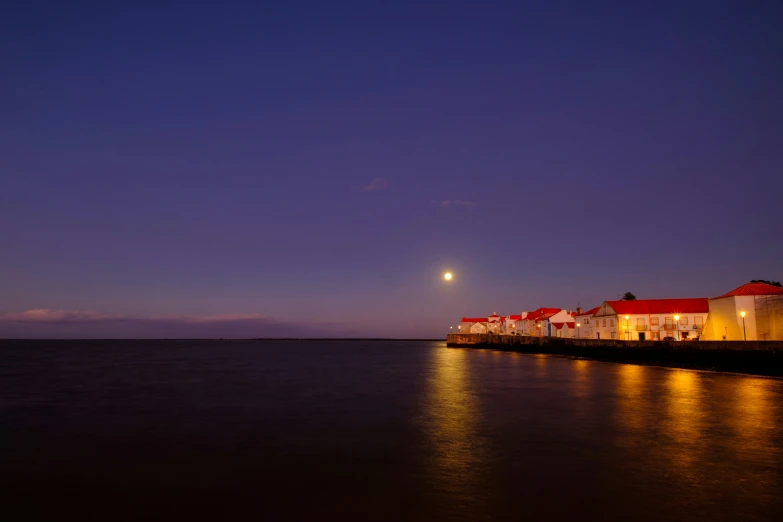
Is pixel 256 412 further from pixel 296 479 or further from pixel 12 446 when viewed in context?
pixel 296 479

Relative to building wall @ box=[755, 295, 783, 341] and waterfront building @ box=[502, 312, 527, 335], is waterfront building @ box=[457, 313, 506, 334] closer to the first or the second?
waterfront building @ box=[502, 312, 527, 335]

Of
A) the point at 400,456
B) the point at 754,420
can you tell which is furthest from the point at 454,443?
the point at 754,420

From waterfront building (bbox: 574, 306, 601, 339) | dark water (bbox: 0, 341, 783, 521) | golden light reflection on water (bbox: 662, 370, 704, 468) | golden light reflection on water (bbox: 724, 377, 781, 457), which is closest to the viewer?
dark water (bbox: 0, 341, 783, 521)

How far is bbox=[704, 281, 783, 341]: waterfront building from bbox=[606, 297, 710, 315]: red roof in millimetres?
20663

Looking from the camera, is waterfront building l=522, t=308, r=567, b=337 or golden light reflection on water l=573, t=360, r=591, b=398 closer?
golden light reflection on water l=573, t=360, r=591, b=398

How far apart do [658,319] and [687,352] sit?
36420 mm

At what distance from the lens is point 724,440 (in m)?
18.2

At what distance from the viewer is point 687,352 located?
5606cm

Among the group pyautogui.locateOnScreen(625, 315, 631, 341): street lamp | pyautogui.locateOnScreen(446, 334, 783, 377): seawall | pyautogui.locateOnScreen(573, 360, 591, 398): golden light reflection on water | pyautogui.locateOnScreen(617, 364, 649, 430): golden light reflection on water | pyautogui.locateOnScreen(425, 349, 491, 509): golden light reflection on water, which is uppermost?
pyautogui.locateOnScreen(625, 315, 631, 341): street lamp

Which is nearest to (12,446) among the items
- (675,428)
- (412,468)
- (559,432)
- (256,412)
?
(256,412)

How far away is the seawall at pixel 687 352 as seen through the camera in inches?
1785

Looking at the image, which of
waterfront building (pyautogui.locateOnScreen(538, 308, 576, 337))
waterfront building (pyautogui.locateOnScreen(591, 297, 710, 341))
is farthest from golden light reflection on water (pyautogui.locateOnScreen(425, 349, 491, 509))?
waterfront building (pyautogui.locateOnScreen(538, 308, 576, 337))

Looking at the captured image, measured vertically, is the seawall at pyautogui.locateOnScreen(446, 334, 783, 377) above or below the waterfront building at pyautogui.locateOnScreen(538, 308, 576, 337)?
below

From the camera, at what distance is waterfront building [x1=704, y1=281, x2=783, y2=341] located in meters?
59.9
